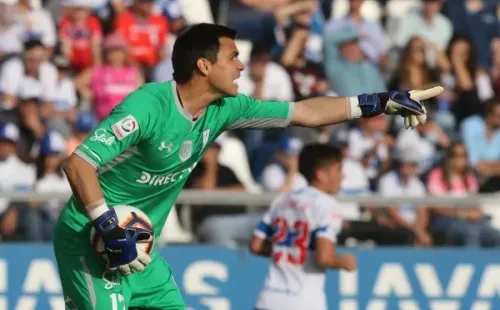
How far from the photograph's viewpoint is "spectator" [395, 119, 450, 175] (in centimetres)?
1198

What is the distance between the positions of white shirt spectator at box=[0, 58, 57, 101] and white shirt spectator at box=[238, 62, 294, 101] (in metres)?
1.81

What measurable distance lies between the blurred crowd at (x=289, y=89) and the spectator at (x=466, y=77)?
1 centimetres

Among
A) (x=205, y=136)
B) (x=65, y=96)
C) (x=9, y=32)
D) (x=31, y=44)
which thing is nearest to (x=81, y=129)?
(x=65, y=96)

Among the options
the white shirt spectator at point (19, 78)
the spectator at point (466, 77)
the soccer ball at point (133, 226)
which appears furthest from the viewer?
the spectator at point (466, 77)

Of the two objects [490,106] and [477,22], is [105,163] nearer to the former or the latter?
[490,106]

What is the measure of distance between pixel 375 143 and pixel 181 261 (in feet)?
8.99

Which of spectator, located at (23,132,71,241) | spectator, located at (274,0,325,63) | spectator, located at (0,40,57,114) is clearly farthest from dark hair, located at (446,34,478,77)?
spectator, located at (23,132,71,241)

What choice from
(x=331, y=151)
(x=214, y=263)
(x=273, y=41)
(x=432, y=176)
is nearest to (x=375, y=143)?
(x=432, y=176)

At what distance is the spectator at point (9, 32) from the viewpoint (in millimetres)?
12133

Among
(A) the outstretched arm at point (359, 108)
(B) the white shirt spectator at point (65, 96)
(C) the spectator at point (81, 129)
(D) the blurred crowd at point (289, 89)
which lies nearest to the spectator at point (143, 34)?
(D) the blurred crowd at point (289, 89)

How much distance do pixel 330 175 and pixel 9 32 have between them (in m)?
5.05

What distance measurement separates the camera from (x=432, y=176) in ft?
38.3

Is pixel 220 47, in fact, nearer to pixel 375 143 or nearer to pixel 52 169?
pixel 52 169

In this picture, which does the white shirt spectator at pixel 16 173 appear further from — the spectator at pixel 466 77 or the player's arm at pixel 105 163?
the player's arm at pixel 105 163
